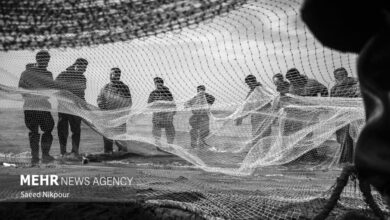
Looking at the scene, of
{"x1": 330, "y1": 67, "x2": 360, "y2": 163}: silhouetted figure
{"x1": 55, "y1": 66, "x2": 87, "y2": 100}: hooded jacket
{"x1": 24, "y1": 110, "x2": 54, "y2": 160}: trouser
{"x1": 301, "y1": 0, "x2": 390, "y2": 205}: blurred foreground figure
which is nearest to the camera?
{"x1": 301, "y1": 0, "x2": 390, "y2": 205}: blurred foreground figure

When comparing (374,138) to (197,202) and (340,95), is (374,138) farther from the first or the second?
(340,95)

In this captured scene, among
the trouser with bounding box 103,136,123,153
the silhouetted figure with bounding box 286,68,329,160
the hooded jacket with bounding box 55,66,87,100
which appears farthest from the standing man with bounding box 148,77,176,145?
the silhouetted figure with bounding box 286,68,329,160

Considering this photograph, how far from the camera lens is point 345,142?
208 inches

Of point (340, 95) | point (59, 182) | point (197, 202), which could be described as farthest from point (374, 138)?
point (340, 95)

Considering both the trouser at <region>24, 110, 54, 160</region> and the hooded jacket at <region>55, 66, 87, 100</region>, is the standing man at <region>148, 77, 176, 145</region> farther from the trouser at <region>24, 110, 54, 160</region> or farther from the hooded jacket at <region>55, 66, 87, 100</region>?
the trouser at <region>24, 110, 54, 160</region>

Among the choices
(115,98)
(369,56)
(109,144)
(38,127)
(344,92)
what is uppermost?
(369,56)

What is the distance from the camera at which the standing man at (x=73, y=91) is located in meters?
5.12

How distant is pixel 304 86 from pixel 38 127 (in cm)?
363

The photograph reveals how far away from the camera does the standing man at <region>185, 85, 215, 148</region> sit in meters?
5.18

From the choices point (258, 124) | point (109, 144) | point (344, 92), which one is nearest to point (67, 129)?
point (109, 144)

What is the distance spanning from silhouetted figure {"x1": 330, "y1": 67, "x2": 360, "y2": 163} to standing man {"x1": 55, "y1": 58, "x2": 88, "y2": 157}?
2.87 meters

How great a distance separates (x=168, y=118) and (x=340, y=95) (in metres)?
2.04

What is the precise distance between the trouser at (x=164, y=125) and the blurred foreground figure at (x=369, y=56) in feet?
12.6

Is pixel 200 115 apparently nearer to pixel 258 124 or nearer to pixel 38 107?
Result: pixel 258 124
